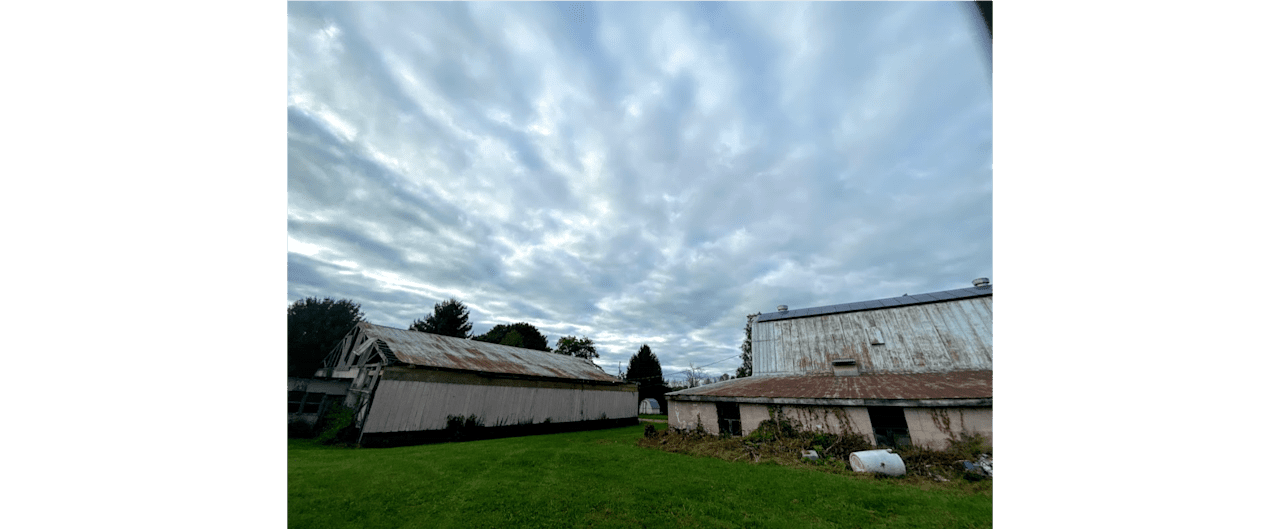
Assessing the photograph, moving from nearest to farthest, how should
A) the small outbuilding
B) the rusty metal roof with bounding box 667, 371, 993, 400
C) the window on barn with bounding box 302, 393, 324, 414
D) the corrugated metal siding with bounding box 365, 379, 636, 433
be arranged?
the rusty metal roof with bounding box 667, 371, 993, 400
the corrugated metal siding with bounding box 365, 379, 636, 433
the window on barn with bounding box 302, 393, 324, 414
the small outbuilding

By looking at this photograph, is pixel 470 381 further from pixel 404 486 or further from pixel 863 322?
pixel 863 322

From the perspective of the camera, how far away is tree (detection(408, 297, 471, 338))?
46.1 metres

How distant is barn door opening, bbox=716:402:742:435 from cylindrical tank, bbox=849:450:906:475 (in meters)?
6.13

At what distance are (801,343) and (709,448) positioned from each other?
11.2 m

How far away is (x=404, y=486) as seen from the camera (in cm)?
840

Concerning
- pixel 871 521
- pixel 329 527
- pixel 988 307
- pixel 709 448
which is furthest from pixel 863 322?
pixel 329 527

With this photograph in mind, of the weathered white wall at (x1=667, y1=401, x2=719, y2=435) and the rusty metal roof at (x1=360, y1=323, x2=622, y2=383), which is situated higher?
the rusty metal roof at (x1=360, y1=323, x2=622, y2=383)

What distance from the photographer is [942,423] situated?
496 inches

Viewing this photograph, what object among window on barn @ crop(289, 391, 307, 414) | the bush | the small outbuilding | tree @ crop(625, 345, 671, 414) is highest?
window on barn @ crop(289, 391, 307, 414)

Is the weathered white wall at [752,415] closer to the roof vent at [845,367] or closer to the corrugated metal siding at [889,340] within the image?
the roof vent at [845,367]

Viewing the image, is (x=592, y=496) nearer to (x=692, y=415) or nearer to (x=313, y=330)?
(x=692, y=415)

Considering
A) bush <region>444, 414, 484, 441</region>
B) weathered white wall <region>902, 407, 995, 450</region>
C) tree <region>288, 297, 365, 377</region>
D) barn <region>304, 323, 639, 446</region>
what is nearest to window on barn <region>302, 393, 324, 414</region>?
barn <region>304, 323, 639, 446</region>

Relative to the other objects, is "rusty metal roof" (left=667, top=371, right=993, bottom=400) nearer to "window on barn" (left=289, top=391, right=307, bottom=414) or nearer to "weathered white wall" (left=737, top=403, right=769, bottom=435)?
"weathered white wall" (left=737, top=403, right=769, bottom=435)

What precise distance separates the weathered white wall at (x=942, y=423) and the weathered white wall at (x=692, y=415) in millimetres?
7683
